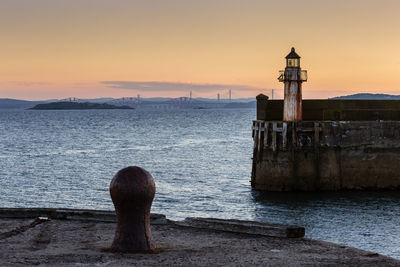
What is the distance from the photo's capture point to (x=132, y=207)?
29.9 feet

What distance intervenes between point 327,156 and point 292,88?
4.07 meters

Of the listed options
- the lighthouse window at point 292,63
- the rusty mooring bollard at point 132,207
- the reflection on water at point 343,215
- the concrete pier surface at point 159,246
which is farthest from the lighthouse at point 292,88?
the rusty mooring bollard at point 132,207

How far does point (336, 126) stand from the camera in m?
29.2

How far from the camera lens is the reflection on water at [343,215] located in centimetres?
2036

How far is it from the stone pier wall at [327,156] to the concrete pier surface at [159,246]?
1762cm

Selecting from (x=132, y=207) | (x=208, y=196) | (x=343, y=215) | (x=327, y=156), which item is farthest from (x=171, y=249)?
(x=208, y=196)

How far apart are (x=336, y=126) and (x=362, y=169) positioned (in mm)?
2332

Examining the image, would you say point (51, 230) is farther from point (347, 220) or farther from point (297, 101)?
point (297, 101)

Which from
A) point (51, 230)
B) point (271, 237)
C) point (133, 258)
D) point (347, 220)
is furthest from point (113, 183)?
point (347, 220)

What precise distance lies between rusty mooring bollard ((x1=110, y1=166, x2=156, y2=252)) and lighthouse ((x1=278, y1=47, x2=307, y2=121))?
21916 mm

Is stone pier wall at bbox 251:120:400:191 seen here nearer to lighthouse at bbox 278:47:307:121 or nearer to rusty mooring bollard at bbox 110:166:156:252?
lighthouse at bbox 278:47:307:121

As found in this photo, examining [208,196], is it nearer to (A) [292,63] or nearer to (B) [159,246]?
(A) [292,63]

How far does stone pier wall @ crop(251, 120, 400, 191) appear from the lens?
2848 centimetres

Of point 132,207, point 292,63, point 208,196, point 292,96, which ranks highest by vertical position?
point 292,63
